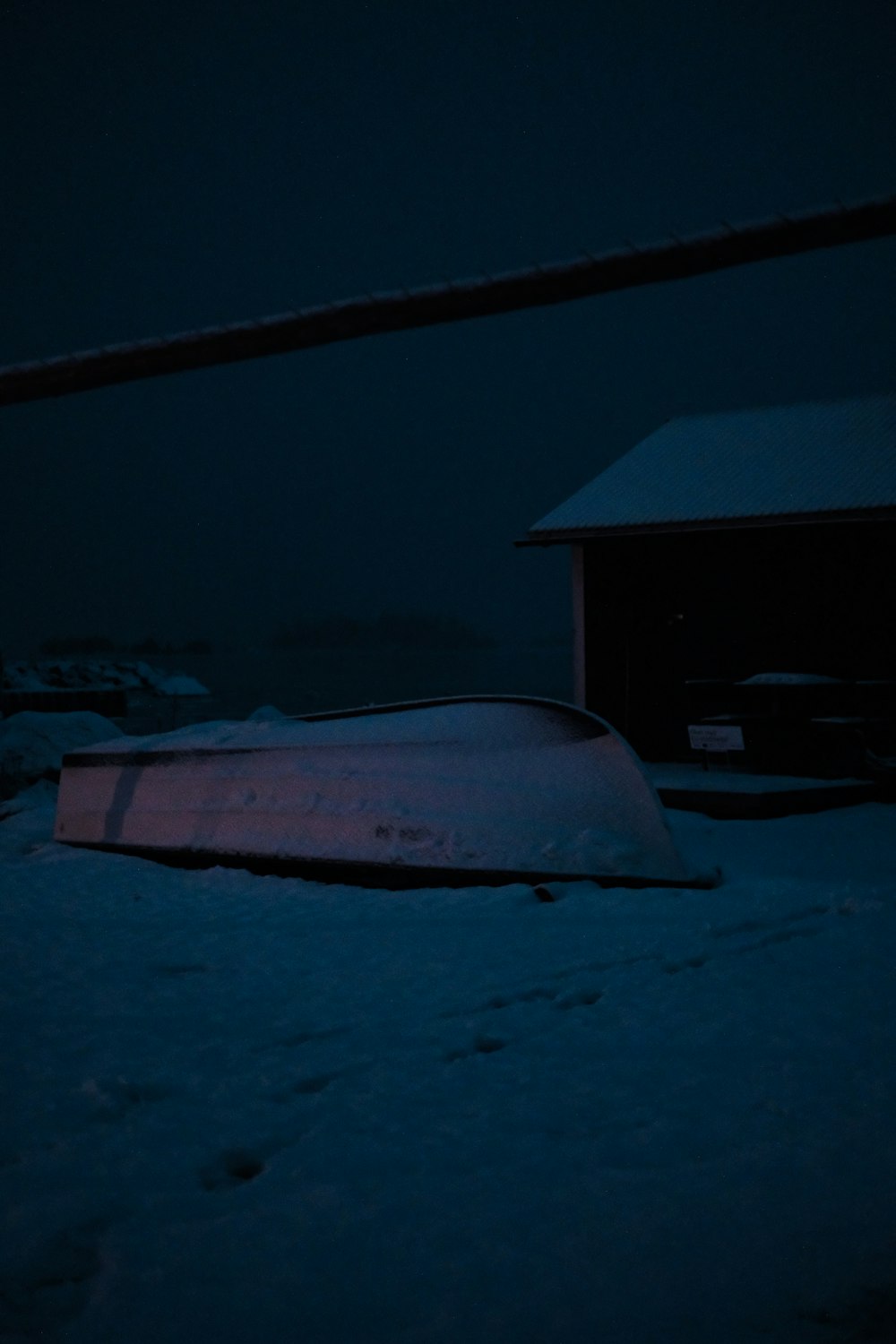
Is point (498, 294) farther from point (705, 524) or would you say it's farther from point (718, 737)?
point (705, 524)

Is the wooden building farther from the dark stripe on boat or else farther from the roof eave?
the dark stripe on boat

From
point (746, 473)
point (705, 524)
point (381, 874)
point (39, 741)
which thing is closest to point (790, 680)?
point (705, 524)

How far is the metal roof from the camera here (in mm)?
11242

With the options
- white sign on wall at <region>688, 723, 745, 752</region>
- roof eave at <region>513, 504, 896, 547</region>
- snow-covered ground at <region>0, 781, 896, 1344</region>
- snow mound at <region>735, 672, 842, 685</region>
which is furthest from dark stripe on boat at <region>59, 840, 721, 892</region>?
roof eave at <region>513, 504, 896, 547</region>

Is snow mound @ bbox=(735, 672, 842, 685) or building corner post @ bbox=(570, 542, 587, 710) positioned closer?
snow mound @ bbox=(735, 672, 842, 685)

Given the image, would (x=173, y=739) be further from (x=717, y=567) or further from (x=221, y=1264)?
(x=717, y=567)

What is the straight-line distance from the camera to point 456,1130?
2775 millimetres

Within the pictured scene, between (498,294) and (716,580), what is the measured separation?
37.6ft

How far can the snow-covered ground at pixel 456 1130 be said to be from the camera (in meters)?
1.98

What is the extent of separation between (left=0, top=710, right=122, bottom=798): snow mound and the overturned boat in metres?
3.82

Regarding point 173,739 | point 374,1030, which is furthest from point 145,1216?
point 173,739

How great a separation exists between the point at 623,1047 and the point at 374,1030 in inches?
34.8

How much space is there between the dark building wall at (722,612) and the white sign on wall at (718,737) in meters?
2.08

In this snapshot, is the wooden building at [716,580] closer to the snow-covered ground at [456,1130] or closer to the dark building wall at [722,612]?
the dark building wall at [722,612]
